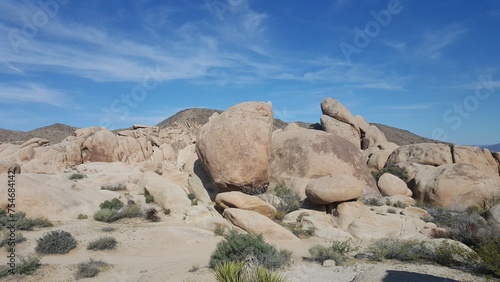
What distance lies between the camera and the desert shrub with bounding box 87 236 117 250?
11.2 m

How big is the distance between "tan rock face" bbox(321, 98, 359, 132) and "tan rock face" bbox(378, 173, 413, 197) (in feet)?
35.4

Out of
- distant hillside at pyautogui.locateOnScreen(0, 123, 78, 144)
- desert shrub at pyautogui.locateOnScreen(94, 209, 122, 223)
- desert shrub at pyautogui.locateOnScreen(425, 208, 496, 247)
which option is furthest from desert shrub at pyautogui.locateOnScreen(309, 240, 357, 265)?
distant hillside at pyautogui.locateOnScreen(0, 123, 78, 144)

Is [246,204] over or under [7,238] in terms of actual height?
over

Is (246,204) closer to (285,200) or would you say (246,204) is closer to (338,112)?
(285,200)

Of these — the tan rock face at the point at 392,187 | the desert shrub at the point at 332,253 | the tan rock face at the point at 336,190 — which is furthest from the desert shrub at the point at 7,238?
the tan rock face at the point at 392,187

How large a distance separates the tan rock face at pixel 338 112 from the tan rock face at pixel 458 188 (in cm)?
1160

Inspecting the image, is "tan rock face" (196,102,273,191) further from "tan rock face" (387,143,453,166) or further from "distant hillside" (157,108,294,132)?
"distant hillside" (157,108,294,132)

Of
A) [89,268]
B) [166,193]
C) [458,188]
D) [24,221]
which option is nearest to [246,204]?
[166,193]

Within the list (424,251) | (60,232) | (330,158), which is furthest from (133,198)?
(424,251)

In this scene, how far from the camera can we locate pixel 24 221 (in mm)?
12680

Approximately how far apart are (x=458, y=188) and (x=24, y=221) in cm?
1955

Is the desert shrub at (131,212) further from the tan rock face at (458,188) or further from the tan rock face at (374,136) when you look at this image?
the tan rock face at (374,136)

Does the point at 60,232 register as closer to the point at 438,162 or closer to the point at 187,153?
the point at 187,153

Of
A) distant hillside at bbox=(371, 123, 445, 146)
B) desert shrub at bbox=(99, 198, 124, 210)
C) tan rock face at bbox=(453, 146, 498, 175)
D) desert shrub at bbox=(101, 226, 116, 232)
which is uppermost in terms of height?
distant hillside at bbox=(371, 123, 445, 146)
